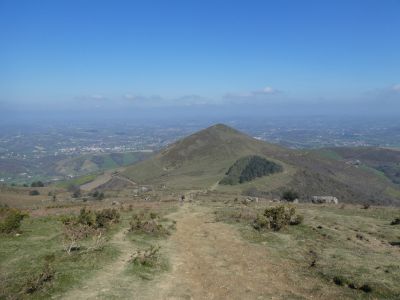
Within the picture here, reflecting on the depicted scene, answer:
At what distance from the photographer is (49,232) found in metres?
26.0

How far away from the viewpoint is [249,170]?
101m

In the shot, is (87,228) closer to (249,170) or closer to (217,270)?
(217,270)

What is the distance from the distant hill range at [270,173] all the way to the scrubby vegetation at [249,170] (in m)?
0.79

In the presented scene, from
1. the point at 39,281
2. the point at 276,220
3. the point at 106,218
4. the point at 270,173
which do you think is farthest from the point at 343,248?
the point at 270,173

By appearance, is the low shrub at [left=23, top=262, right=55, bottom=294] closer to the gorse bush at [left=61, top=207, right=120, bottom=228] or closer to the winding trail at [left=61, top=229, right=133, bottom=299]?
the winding trail at [left=61, top=229, right=133, bottom=299]

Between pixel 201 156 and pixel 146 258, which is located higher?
pixel 146 258

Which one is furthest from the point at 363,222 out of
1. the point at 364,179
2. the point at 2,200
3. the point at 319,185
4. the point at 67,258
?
the point at 364,179

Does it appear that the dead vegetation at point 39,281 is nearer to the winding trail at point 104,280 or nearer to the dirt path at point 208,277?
the winding trail at point 104,280

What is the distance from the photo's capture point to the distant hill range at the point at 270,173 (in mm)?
87062

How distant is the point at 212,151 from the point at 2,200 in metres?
90.2

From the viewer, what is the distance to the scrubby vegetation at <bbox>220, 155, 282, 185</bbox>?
95.3 meters

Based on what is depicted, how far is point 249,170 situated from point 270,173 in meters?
5.23

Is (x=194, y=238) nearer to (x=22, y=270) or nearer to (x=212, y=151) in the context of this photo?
(x=22, y=270)

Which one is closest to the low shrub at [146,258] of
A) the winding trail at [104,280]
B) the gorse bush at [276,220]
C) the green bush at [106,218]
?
the winding trail at [104,280]
